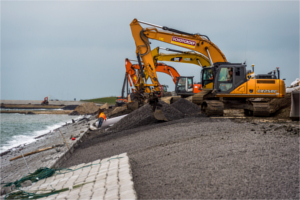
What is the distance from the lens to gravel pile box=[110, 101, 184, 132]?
38.1ft

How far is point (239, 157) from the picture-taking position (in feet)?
14.2

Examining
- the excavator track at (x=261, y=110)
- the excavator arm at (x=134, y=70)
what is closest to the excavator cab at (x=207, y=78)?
the excavator track at (x=261, y=110)

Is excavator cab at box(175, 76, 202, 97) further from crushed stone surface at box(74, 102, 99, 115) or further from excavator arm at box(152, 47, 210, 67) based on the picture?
crushed stone surface at box(74, 102, 99, 115)

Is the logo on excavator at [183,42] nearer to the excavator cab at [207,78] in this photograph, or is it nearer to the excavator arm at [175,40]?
the excavator arm at [175,40]

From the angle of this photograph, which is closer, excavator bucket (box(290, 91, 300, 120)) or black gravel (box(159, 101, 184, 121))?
excavator bucket (box(290, 91, 300, 120))

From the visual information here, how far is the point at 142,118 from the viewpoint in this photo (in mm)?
11828

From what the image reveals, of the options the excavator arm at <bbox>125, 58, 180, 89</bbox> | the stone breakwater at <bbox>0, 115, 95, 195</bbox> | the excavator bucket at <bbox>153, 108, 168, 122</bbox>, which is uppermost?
the excavator arm at <bbox>125, 58, 180, 89</bbox>

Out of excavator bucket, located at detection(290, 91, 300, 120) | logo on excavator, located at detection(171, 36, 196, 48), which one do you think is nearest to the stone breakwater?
logo on excavator, located at detection(171, 36, 196, 48)

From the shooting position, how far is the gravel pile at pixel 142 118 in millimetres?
11609

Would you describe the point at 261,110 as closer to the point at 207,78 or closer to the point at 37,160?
the point at 207,78

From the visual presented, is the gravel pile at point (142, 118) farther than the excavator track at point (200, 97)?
No

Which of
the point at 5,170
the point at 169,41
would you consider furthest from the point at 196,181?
the point at 169,41

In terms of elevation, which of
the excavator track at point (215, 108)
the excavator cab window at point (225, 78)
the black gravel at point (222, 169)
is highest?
the excavator cab window at point (225, 78)

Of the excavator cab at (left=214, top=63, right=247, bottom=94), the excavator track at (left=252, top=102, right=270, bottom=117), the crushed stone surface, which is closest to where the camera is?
the excavator track at (left=252, top=102, right=270, bottom=117)
